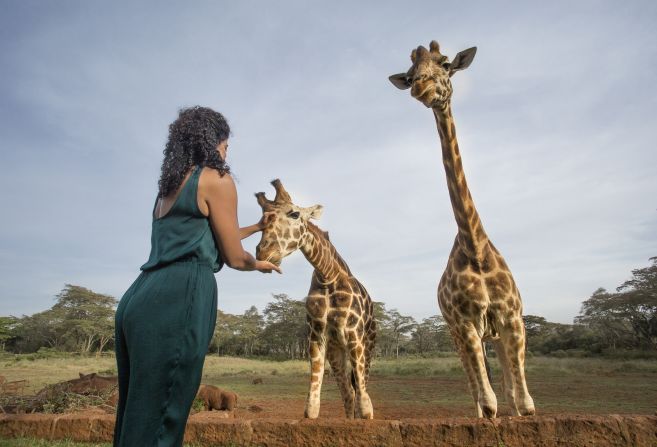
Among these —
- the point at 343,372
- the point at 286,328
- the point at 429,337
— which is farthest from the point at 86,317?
the point at 343,372

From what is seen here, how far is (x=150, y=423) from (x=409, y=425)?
9.36 ft

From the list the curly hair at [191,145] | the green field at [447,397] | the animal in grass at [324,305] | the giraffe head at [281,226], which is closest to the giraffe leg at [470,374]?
the animal in grass at [324,305]

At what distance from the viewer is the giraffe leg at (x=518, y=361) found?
388cm

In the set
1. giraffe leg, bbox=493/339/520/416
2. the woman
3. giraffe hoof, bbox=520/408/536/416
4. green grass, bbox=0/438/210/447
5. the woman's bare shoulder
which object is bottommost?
green grass, bbox=0/438/210/447

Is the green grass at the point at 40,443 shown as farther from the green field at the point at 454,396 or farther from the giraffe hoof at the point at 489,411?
the green field at the point at 454,396

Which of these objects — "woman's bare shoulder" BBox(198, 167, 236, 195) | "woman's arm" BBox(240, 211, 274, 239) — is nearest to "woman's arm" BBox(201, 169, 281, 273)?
"woman's bare shoulder" BBox(198, 167, 236, 195)

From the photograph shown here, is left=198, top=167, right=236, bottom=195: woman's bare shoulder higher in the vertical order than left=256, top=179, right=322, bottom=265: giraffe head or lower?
lower

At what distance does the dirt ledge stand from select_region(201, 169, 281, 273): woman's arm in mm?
2599

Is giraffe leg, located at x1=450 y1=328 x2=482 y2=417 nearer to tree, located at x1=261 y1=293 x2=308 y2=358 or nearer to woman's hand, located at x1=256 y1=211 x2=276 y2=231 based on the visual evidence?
woman's hand, located at x1=256 y1=211 x2=276 y2=231

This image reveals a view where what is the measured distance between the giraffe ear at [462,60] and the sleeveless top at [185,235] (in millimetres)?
3049

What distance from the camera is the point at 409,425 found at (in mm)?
4055

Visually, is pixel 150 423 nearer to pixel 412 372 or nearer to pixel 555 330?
pixel 412 372

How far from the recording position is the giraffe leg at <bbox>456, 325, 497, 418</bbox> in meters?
3.79

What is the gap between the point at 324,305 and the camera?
4797mm
